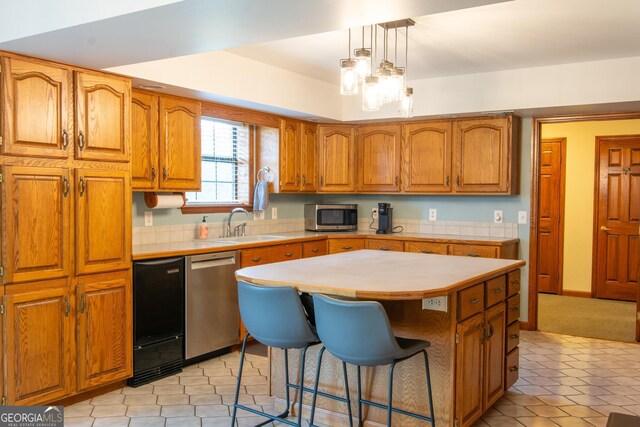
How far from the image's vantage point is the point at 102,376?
353 centimetres

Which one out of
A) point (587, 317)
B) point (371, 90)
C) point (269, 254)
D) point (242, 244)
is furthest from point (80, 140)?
point (587, 317)

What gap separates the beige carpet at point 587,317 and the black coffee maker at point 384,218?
180 centimetres

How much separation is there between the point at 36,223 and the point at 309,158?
10.2 ft

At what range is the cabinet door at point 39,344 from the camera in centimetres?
304

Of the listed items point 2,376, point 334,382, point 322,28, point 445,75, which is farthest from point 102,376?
point 445,75

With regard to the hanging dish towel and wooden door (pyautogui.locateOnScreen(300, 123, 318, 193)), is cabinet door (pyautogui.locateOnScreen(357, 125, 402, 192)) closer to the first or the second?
wooden door (pyautogui.locateOnScreen(300, 123, 318, 193))

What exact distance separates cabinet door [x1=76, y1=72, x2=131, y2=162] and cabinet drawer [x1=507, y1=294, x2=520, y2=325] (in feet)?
8.50

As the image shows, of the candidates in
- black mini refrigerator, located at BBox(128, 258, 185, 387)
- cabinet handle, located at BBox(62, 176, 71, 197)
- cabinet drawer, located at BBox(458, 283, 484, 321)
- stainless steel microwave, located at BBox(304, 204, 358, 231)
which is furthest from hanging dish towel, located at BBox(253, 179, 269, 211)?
cabinet drawer, located at BBox(458, 283, 484, 321)

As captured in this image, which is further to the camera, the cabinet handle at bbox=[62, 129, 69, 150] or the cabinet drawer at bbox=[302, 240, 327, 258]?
the cabinet drawer at bbox=[302, 240, 327, 258]

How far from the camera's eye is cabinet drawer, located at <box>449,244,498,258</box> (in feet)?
16.5

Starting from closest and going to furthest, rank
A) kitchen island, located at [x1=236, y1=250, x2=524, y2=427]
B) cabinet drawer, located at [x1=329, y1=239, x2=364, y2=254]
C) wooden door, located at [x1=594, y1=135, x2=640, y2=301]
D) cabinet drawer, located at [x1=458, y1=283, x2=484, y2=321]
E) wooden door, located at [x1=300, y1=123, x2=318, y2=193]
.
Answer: kitchen island, located at [x1=236, y1=250, x2=524, y2=427]
cabinet drawer, located at [x1=458, y1=283, x2=484, y2=321]
cabinet drawer, located at [x1=329, y1=239, x2=364, y2=254]
wooden door, located at [x1=300, y1=123, x2=318, y2=193]
wooden door, located at [x1=594, y1=135, x2=640, y2=301]

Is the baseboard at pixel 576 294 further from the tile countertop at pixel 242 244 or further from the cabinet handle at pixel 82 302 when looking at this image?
the cabinet handle at pixel 82 302

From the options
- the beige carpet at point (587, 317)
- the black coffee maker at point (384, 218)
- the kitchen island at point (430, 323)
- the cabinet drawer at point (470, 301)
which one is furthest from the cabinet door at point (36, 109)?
the beige carpet at point (587, 317)

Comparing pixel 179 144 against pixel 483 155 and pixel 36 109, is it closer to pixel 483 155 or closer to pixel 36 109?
pixel 36 109
